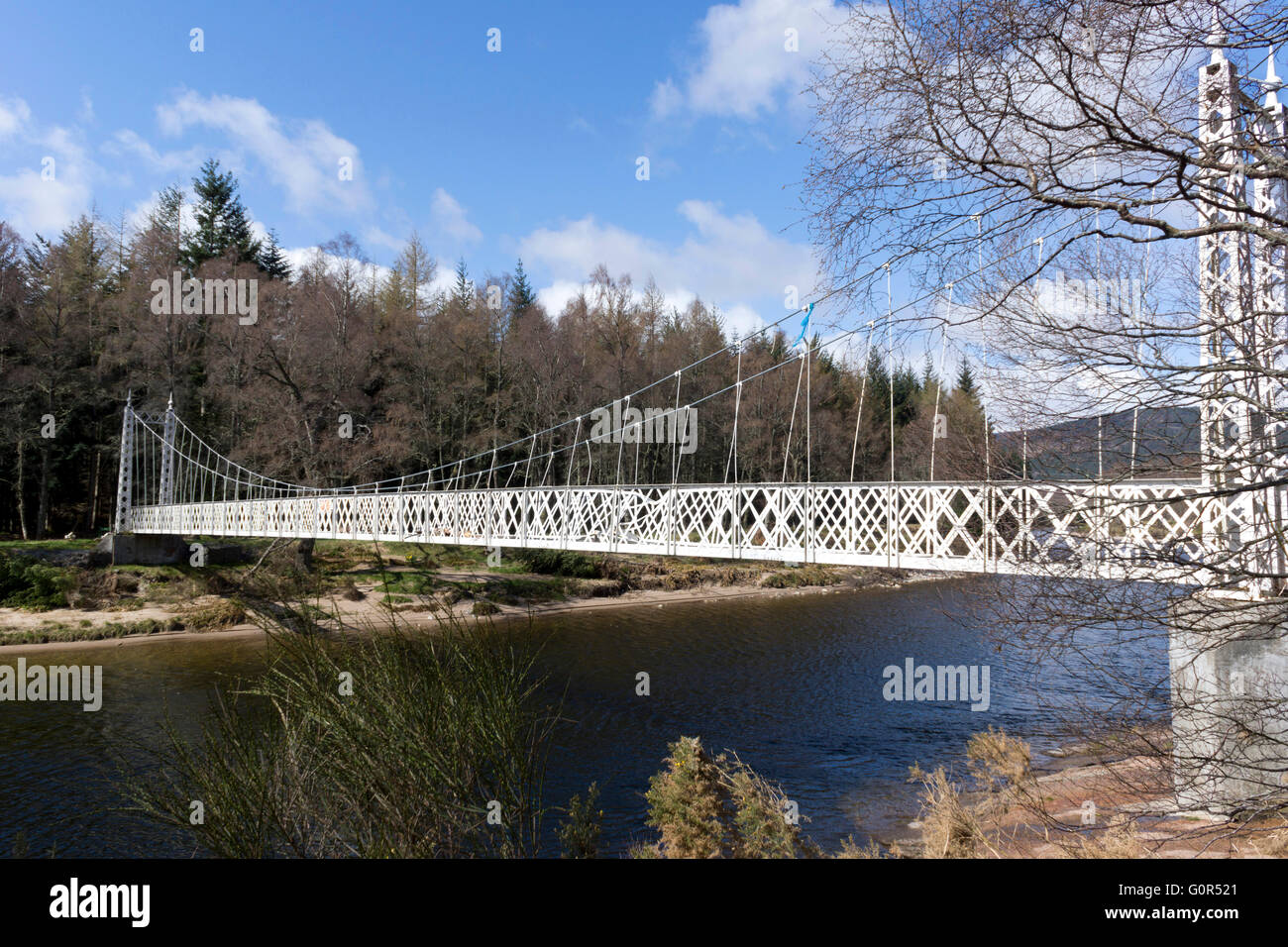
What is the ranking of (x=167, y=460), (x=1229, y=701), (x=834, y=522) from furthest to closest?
(x=167, y=460) → (x=834, y=522) → (x=1229, y=701)

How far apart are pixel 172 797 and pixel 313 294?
86.2ft

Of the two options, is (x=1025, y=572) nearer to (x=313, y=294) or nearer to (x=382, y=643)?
(x=382, y=643)

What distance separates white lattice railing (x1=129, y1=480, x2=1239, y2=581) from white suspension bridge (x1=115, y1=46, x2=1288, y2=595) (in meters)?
0.03

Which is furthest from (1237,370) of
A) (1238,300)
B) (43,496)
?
(43,496)

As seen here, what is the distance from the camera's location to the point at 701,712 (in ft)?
43.4

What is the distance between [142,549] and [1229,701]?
27013 mm

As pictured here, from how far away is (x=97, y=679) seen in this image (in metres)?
14.4

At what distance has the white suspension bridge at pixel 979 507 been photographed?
364 centimetres

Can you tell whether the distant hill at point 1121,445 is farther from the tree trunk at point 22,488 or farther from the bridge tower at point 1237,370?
the tree trunk at point 22,488

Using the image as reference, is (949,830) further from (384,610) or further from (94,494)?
(94,494)

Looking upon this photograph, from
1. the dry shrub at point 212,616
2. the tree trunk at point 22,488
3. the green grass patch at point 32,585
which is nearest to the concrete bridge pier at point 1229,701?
the dry shrub at point 212,616

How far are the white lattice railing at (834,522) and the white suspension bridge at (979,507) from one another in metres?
0.03

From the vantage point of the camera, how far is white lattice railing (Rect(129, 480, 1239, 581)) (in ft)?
13.2

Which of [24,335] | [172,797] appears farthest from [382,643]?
[24,335]
